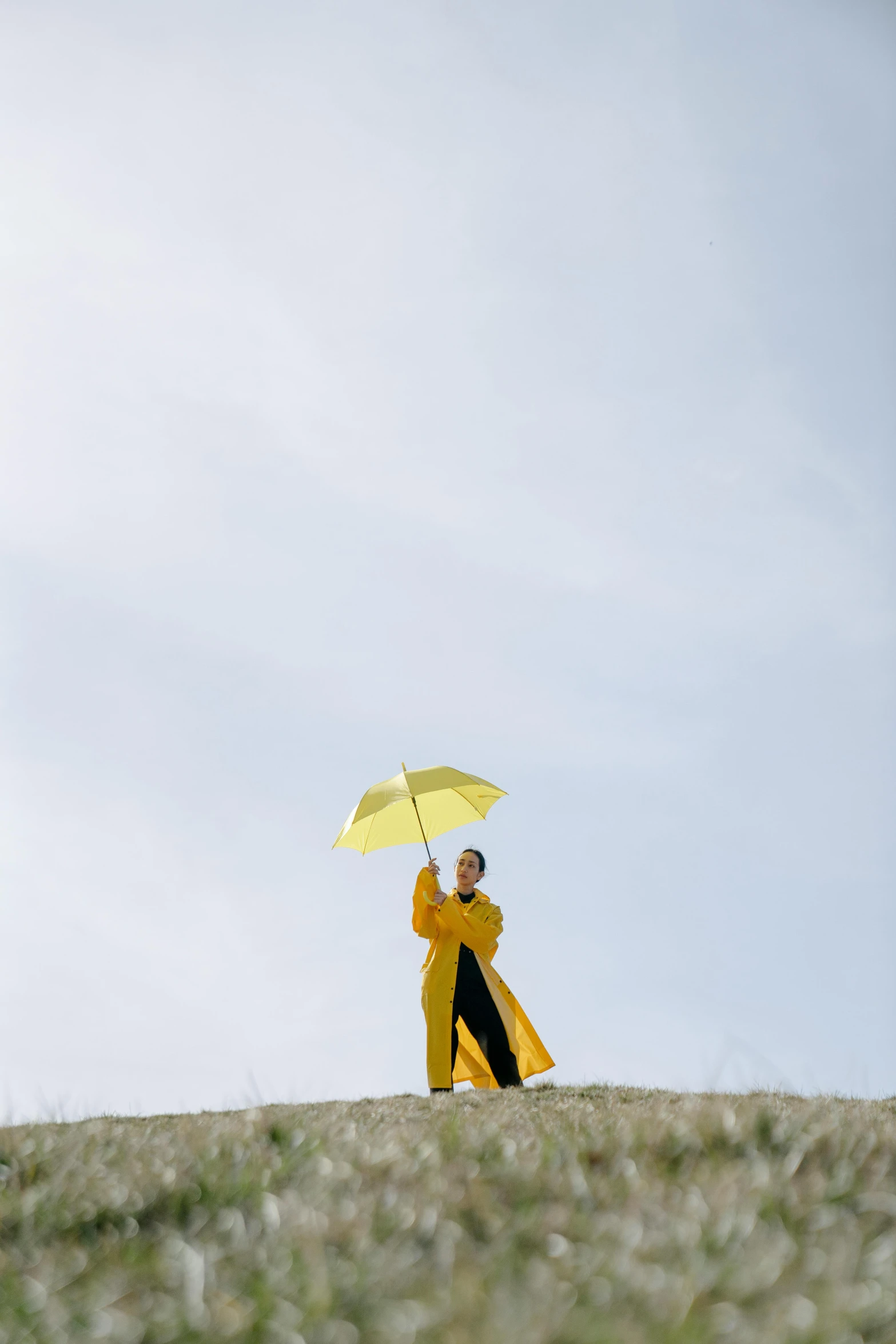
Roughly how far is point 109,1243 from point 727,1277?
2.09 m

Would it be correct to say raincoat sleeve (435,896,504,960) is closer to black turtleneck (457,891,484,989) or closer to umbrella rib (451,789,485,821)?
black turtleneck (457,891,484,989)

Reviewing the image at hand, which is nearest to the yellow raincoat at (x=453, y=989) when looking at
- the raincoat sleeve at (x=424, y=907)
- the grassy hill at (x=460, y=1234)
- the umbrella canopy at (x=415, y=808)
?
the raincoat sleeve at (x=424, y=907)

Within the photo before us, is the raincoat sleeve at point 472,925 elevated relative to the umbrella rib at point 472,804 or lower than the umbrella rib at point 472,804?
lower

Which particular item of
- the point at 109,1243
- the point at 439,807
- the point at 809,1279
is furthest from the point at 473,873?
the point at 809,1279

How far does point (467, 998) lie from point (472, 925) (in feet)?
2.41

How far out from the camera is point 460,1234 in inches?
127

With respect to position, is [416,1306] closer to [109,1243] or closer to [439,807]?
[109,1243]

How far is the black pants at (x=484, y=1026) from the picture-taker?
10016 millimetres

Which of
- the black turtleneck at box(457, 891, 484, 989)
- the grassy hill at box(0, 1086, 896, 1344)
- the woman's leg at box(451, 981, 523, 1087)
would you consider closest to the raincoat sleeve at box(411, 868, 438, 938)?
the black turtleneck at box(457, 891, 484, 989)

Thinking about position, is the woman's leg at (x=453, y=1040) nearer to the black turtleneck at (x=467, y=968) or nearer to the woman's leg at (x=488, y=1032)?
the woman's leg at (x=488, y=1032)

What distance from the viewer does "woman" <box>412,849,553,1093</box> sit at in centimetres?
999

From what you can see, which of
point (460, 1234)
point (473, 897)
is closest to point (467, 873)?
point (473, 897)

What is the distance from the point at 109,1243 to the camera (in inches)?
138

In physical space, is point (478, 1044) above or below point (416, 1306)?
above
